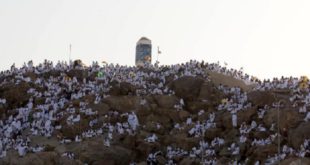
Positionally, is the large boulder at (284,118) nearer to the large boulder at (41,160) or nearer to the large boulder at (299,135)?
the large boulder at (299,135)

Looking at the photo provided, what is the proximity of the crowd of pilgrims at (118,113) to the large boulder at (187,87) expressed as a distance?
2.27 feet

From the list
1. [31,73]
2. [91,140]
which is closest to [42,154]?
[91,140]

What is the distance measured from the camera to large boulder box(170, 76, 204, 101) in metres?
44.0

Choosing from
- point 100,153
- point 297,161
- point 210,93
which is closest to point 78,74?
point 210,93

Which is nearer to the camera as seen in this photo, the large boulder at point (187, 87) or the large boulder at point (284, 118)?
the large boulder at point (284, 118)

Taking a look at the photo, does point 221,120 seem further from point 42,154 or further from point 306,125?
point 42,154

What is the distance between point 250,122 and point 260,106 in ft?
5.28

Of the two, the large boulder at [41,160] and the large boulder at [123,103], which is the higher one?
the large boulder at [123,103]

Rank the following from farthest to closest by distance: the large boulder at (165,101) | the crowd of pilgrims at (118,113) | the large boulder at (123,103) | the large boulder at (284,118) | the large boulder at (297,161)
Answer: the large boulder at (123,103) → the large boulder at (165,101) → the crowd of pilgrims at (118,113) → the large boulder at (284,118) → the large boulder at (297,161)

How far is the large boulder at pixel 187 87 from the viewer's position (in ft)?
144

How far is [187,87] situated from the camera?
145 feet

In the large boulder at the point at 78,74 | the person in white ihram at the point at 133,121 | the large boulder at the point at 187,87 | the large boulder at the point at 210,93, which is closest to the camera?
the person in white ihram at the point at 133,121

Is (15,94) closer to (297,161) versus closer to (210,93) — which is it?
(210,93)

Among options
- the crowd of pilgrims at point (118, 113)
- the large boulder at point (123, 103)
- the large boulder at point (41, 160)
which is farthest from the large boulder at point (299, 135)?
the large boulder at point (123, 103)
